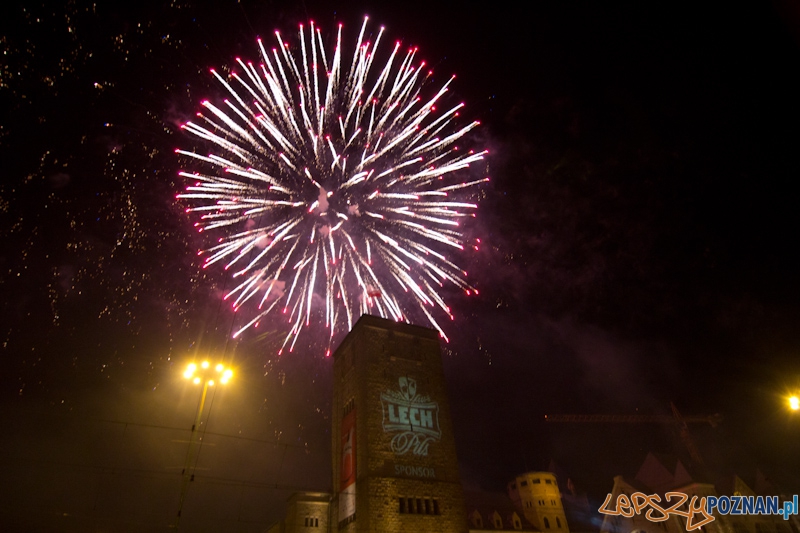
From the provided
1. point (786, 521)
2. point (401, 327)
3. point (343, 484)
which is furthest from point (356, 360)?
point (786, 521)

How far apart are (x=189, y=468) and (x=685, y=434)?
9510 centimetres

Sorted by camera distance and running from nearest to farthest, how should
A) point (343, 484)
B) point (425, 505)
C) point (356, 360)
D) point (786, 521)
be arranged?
point (425, 505), point (343, 484), point (356, 360), point (786, 521)

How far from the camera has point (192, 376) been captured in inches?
768

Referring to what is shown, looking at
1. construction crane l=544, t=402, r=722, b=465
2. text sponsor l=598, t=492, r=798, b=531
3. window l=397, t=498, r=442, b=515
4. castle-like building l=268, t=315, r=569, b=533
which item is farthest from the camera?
construction crane l=544, t=402, r=722, b=465

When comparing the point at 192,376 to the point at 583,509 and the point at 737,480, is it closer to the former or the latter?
the point at 737,480

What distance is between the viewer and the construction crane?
85.1 m

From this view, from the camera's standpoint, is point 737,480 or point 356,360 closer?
point 356,360

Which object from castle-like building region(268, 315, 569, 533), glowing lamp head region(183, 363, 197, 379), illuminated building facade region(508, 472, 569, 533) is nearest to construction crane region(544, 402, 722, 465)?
illuminated building facade region(508, 472, 569, 533)

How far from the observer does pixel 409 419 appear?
34.5 m

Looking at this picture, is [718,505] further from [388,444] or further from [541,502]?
[541,502]

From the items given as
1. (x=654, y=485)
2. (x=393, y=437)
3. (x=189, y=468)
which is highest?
(x=654, y=485)

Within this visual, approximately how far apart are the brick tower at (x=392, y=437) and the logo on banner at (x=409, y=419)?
66mm

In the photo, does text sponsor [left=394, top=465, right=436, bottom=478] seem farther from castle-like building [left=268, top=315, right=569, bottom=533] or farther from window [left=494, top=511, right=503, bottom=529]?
window [left=494, top=511, right=503, bottom=529]

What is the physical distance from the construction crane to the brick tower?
2448 inches
